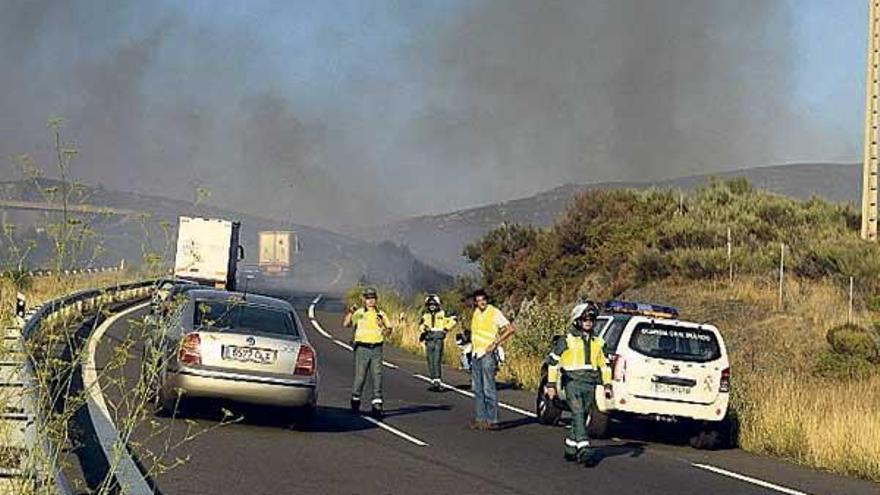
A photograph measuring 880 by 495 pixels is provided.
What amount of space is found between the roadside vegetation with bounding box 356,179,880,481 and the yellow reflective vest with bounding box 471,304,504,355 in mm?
3610

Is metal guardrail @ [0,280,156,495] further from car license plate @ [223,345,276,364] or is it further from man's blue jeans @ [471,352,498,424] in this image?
man's blue jeans @ [471,352,498,424]

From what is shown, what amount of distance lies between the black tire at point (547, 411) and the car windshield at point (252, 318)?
3.98 metres

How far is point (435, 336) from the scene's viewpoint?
23.7m

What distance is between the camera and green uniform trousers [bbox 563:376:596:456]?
14203mm

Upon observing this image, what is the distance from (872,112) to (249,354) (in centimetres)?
2529

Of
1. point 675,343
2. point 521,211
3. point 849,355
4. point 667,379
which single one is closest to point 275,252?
point 521,211

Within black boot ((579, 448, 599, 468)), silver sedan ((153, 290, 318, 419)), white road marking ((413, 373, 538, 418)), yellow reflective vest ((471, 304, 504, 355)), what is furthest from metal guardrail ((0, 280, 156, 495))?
white road marking ((413, 373, 538, 418))

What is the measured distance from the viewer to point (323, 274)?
107 m

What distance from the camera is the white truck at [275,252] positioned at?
87.4m

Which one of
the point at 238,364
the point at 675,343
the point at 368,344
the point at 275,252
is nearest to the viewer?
the point at 238,364

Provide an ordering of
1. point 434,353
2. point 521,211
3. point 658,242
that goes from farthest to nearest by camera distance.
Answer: point 521,211, point 658,242, point 434,353

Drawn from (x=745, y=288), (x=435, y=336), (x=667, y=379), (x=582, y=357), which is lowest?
(x=667, y=379)

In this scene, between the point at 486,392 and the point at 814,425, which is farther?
the point at 486,392

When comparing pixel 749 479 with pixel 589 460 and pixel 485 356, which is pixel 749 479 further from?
pixel 485 356
